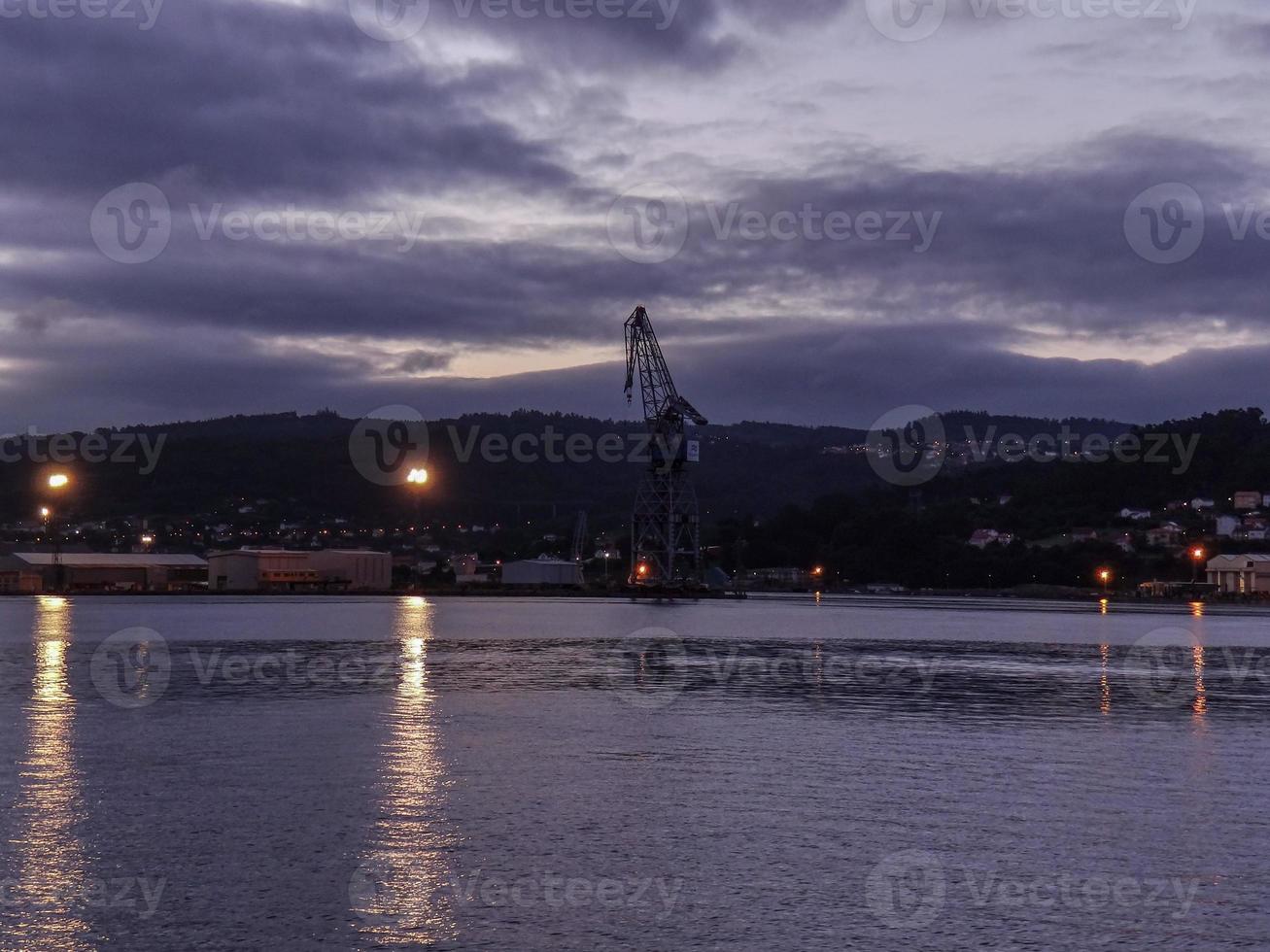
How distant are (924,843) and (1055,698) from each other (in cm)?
1775

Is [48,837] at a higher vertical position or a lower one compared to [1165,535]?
lower

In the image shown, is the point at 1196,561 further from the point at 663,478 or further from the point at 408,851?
the point at 408,851

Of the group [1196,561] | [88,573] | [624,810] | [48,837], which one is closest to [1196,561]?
[1196,561]

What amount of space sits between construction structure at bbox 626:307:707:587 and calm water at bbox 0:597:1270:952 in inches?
2855

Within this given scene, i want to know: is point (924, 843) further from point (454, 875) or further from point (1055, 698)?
point (1055, 698)

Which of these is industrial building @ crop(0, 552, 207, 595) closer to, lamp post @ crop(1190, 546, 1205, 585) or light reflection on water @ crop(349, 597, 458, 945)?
lamp post @ crop(1190, 546, 1205, 585)

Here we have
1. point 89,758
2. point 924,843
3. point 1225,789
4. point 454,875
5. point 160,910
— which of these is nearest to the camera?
point 160,910

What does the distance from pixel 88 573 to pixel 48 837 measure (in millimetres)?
111449

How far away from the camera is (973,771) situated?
19859 millimetres

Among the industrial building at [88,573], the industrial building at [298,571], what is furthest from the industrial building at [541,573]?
the industrial building at [88,573]

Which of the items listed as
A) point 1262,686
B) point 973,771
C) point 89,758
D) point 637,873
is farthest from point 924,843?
point 1262,686

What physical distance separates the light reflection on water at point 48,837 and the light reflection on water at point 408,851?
2454 mm

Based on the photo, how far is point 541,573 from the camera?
131375mm

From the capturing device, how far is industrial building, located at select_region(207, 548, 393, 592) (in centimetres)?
12475
